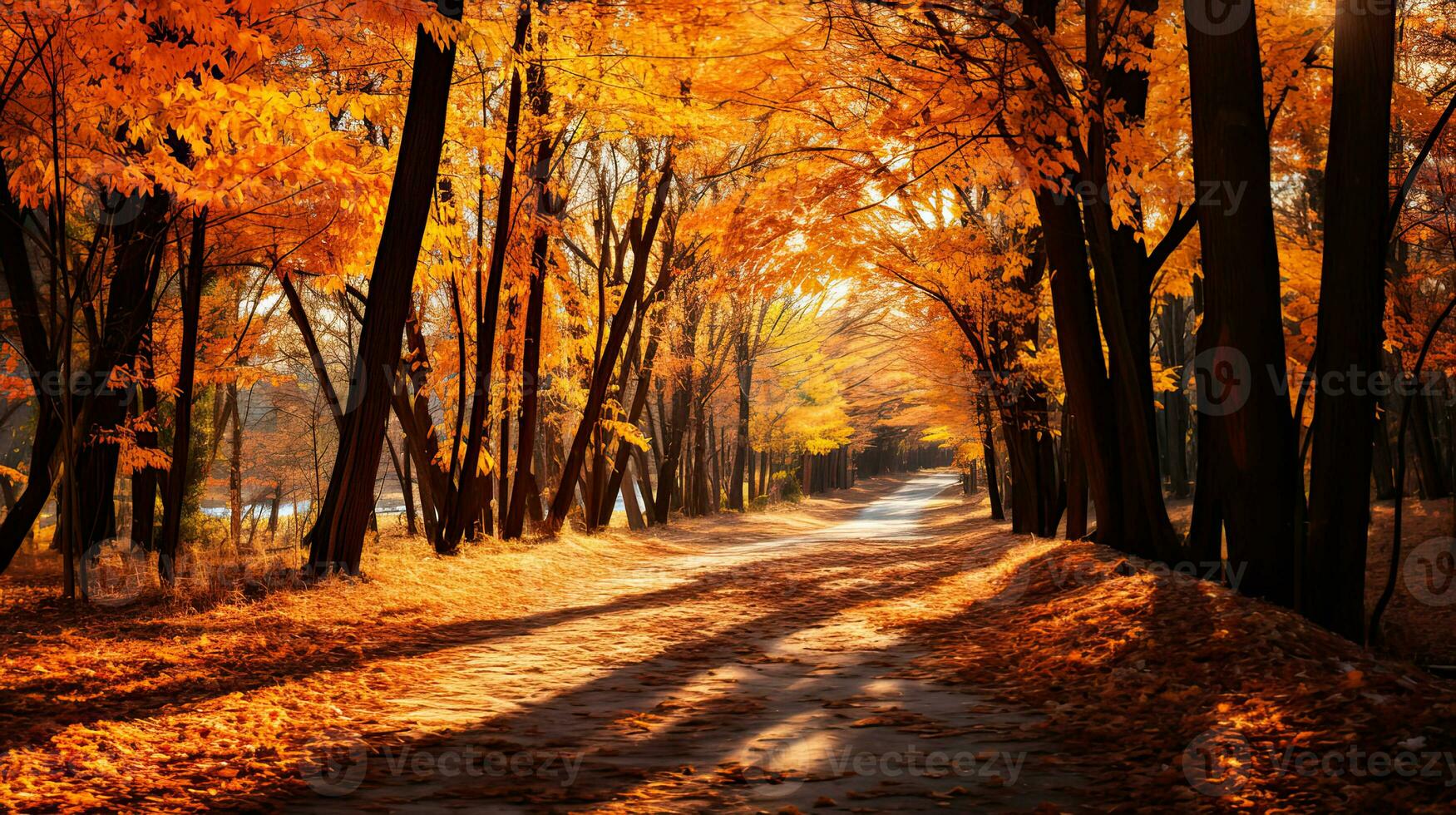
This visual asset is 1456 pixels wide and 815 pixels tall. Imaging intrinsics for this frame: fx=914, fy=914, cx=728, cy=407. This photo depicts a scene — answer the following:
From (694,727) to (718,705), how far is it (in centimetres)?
45

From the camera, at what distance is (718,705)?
197 inches

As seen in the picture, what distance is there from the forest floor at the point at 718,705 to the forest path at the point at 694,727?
0.02 meters

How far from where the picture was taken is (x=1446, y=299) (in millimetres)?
19172

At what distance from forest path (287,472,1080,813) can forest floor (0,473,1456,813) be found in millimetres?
20

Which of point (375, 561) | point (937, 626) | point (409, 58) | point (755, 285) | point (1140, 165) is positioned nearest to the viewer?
point (937, 626)

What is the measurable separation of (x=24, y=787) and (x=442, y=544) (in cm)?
822

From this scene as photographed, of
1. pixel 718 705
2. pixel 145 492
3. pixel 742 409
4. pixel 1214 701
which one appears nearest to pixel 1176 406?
pixel 742 409

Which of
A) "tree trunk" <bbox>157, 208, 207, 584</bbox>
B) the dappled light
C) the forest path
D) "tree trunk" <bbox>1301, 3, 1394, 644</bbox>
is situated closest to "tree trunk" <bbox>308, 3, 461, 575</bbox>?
the dappled light

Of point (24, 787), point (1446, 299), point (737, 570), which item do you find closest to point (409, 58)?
point (737, 570)

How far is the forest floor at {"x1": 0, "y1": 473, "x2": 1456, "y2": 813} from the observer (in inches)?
136

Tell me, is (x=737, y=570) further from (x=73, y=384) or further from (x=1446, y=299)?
(x=1446, y=299)

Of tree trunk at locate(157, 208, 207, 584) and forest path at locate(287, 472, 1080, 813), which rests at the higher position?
tree trunk at locate(157, 208, 207, 584)

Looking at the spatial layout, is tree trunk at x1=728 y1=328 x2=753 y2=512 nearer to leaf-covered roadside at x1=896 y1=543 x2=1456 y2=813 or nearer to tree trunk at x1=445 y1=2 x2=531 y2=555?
tree trunk at x1=445 y1=2 x2=531 y2=555

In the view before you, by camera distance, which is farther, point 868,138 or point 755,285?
point 755,285
